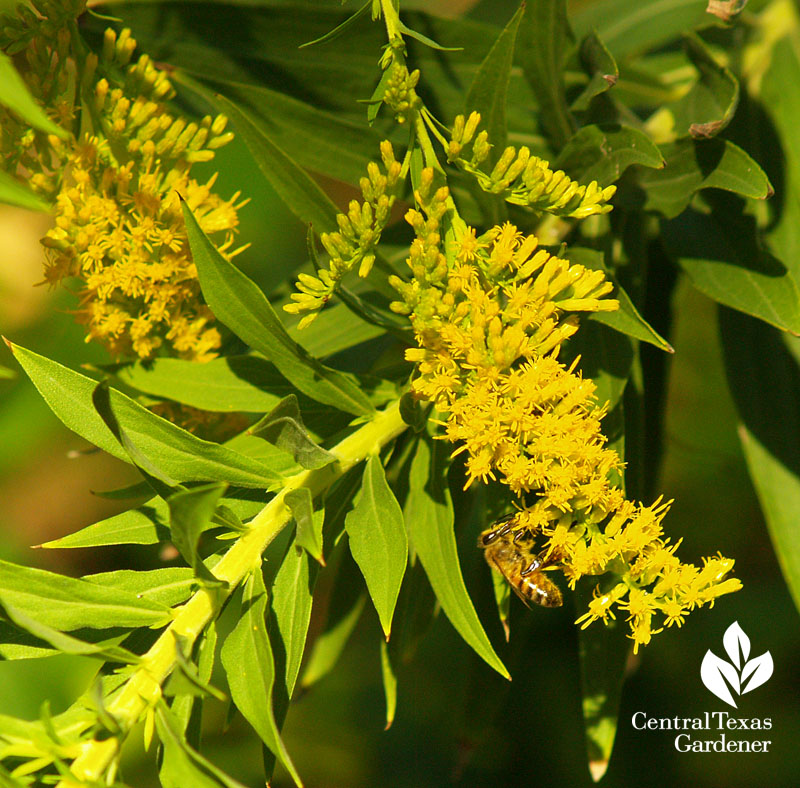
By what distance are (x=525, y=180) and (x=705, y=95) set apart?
0.68 metres

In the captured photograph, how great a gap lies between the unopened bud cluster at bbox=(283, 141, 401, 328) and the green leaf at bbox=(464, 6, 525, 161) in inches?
8.2

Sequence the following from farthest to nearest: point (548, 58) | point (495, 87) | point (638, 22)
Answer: point (638, 22), point (548, 58), point (495, 87)

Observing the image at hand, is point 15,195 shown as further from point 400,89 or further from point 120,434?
point 400,89

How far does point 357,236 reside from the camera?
0.93m

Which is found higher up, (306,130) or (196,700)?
(306,130)

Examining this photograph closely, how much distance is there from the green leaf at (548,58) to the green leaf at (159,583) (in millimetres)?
958

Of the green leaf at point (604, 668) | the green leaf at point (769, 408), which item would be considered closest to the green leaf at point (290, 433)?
the green leaf at point (604, 668)

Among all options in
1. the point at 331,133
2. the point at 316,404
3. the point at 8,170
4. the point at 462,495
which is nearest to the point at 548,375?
the point at 316,404

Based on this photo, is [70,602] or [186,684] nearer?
[186,684]

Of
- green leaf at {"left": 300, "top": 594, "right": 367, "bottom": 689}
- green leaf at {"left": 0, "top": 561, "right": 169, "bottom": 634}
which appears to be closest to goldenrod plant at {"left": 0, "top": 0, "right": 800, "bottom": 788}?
green leaf at {"left": 0, "top": 561, "right": 169, "bottom": 634}

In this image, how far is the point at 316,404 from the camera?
1.16 meters

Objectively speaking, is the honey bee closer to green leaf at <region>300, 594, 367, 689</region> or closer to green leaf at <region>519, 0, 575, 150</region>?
green leaf at <region>300, 594, 367, 689</region>

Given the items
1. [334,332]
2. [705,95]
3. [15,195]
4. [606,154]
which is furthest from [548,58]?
[15,195]

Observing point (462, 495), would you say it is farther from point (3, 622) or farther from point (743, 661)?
point (743, 661)
